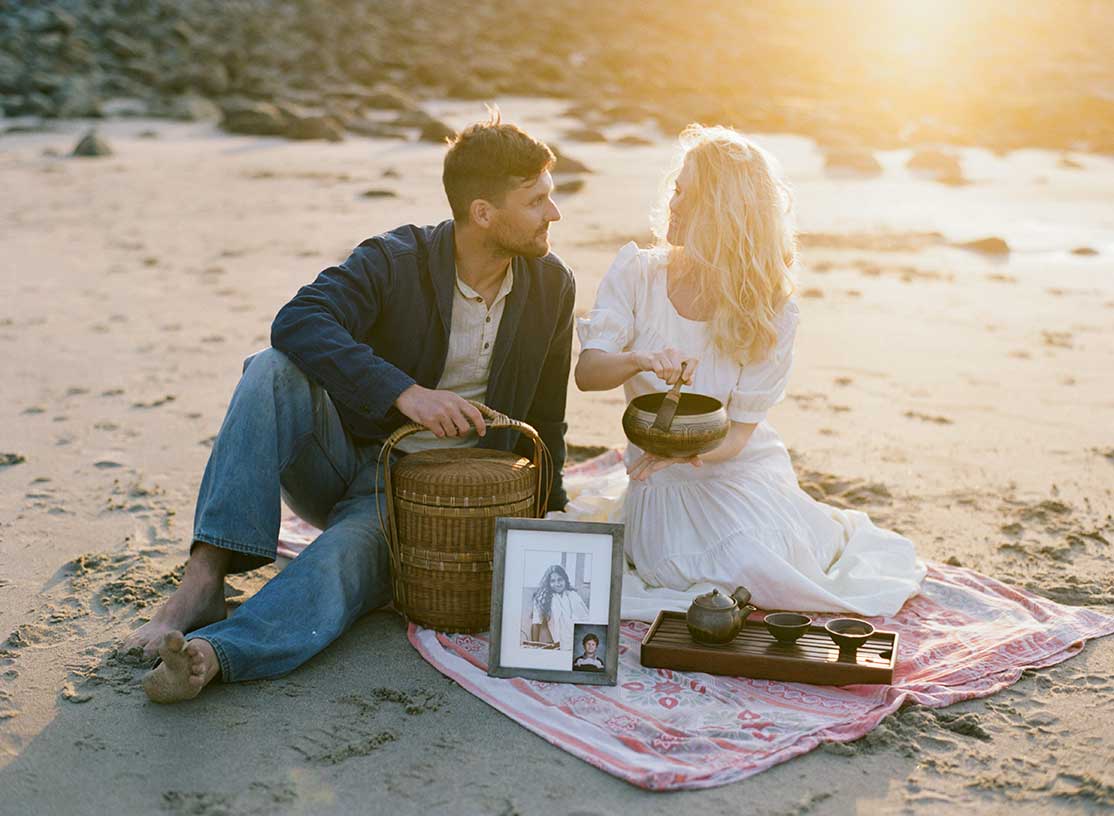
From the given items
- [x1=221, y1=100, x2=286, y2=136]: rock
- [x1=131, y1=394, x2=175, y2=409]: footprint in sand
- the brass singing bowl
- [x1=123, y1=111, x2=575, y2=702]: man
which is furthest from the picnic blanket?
[x1=221, y1=100, x2=286, y2=136]: rock

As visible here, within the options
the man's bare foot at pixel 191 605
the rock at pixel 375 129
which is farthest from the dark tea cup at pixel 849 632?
the rock at pixel 375 129

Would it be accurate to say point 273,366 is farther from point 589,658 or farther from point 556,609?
point 589,658

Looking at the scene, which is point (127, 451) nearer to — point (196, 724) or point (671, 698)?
point (196, 724)

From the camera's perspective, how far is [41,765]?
123 inches

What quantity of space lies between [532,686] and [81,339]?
4.84 m

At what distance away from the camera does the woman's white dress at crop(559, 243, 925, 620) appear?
13.4ft

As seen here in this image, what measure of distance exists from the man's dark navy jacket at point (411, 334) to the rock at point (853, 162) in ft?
38.0

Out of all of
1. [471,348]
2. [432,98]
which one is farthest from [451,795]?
[432,98]

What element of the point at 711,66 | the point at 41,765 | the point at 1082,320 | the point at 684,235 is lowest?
the point at 41,765

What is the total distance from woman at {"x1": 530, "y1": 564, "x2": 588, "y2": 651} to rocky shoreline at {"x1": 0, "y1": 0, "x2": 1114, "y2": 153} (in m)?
13.9

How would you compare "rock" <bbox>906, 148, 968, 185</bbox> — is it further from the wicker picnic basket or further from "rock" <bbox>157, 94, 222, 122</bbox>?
the wicker picnic basket

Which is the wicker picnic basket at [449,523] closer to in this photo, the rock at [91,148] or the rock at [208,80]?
the rock at [91,148]

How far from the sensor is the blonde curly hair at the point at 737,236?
4008mm

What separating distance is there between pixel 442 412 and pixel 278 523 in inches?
23.8
